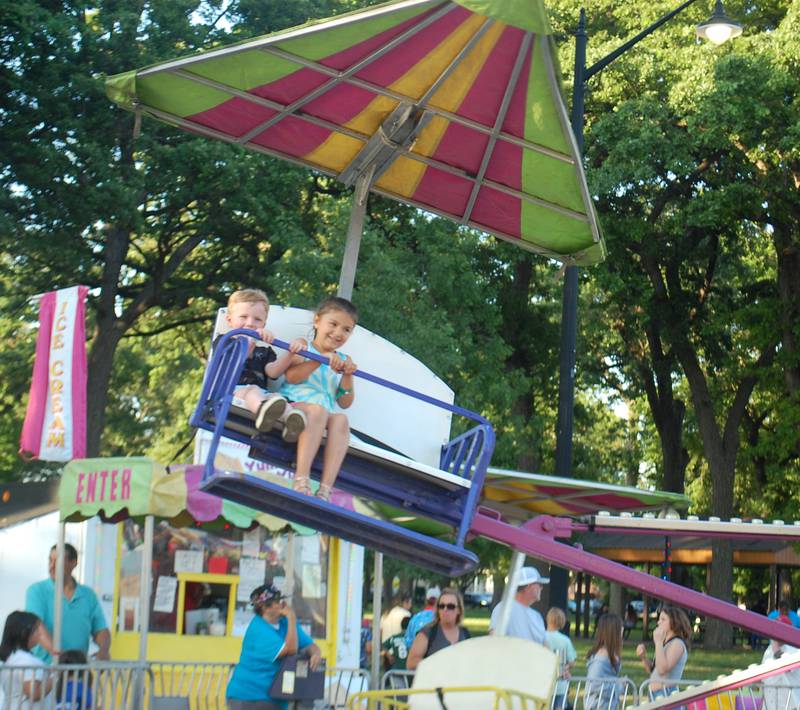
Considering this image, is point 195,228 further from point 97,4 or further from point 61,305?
point 61,305

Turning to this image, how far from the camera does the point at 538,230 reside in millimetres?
8219

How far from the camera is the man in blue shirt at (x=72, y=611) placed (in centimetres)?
1057

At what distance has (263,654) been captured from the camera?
8781 millimetres

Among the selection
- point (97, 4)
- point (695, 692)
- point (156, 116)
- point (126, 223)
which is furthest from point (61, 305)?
point (97, 4)

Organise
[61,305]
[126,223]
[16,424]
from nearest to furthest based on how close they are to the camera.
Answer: [61,305], [126,223], [16,424]

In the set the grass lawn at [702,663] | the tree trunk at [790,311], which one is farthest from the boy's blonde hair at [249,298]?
the tree trunk at [790,311]

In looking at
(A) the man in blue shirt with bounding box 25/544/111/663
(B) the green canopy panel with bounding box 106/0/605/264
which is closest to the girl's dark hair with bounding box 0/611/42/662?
(A) the man in blue shirt with bounding box 25/544/111/663

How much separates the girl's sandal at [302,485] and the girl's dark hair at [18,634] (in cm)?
397

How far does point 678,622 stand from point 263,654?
3187 mm

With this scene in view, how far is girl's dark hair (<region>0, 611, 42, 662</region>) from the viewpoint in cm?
941

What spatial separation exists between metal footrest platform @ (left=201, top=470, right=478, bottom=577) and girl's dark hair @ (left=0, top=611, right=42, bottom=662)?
3625mm

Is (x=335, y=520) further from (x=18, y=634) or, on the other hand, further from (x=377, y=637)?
(x=377, y=637)

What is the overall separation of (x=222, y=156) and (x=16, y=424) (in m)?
11.8

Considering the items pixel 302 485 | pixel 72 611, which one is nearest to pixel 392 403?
pixel 302 485
